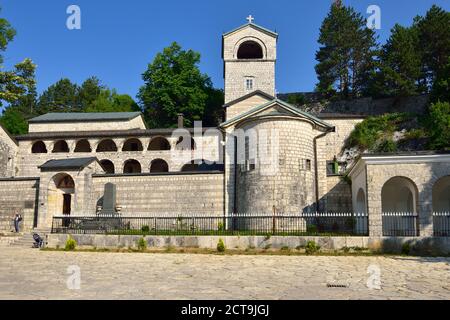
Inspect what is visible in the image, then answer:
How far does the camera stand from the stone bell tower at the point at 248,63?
116 ft

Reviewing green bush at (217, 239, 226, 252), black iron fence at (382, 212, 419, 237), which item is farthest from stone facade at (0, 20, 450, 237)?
green bush at (217, 239, 226, 252)

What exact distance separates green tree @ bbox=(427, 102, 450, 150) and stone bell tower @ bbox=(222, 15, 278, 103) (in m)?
12.9


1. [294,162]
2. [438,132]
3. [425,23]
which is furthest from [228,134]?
[425,23]

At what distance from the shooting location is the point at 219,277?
10523mm

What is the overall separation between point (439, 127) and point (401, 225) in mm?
16354

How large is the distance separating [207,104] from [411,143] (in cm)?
2331

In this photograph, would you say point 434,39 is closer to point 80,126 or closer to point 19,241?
point 80,126

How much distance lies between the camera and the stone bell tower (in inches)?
1398

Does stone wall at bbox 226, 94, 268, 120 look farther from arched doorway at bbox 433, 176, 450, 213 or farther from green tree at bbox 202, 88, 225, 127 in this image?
arched doorway at bbox 433, 176, 450, 213

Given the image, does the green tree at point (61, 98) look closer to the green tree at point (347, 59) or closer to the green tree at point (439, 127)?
the green tree at point (347, 59)

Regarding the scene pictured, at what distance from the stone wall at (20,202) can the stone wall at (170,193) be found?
419cm

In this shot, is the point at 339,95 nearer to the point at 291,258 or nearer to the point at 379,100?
the point at 379,100

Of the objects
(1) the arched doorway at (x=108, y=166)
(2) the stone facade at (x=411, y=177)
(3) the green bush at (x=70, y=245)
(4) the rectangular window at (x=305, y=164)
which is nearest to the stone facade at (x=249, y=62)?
(1) the arched doorway at (x=108, y=166)

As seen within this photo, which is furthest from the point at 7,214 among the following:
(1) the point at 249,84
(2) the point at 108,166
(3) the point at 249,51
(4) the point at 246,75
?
(3) the point at 249,51
